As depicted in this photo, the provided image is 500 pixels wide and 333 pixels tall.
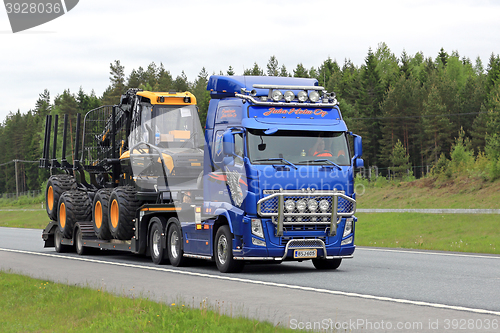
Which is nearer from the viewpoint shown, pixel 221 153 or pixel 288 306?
pixel 288 306

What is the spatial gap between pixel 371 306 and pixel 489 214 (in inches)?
968

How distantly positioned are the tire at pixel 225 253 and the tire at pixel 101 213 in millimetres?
5654

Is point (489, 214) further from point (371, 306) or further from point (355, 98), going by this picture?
point (355, 98)

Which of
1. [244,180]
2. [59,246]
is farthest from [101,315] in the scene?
[59,246]

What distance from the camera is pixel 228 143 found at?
44.6 feet

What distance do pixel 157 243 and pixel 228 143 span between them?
4841 millimetres

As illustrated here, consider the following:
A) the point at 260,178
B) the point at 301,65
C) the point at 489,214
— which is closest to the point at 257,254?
the point at 260,178

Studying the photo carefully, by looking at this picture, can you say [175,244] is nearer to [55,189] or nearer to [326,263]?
[326,263]

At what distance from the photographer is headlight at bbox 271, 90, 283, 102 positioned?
1432 cm

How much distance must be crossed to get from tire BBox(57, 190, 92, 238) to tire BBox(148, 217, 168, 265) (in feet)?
15.8

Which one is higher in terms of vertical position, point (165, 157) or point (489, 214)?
point (165, 157)

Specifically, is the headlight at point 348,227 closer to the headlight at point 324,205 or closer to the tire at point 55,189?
the headlight at point 324,205

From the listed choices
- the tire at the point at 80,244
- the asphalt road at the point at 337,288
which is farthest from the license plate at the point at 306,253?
the tire at the point at 80,244

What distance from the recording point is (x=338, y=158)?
1412 cm
